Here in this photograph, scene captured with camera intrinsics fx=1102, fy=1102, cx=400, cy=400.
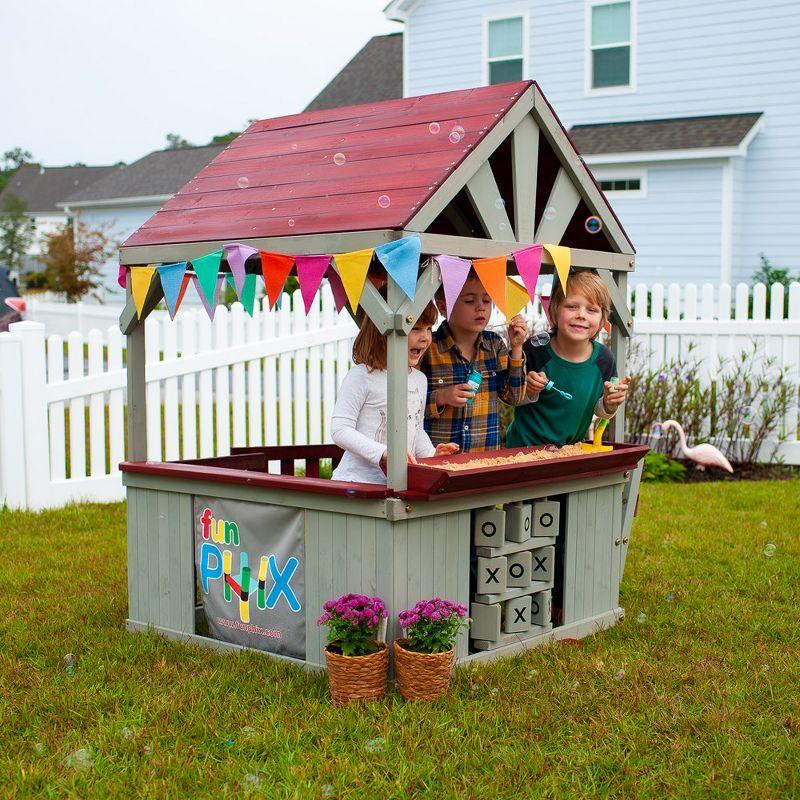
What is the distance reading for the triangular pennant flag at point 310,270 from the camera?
4273 mm

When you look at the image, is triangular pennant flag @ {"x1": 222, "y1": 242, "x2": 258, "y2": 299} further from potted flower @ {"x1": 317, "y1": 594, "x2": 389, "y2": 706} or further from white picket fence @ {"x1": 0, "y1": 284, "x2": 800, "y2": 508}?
white picket fence @ {"x1": 0, "y1": 284, "x2": 800, "y2": 508}

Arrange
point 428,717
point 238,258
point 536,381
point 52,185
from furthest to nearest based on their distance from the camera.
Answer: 1. point 52,185
2. point 536,381
3. point 238,258
4. point 428,717

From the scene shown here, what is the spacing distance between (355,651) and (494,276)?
154cm

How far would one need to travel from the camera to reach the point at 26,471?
7.69 metres

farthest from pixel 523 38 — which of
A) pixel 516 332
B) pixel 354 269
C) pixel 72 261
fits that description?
pixel 72 261

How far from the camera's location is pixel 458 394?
4840mm

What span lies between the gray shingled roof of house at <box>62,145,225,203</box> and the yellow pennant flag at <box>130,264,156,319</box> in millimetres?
29750

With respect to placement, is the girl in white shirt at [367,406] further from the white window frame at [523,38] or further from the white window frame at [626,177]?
the white window frame at [523,38]

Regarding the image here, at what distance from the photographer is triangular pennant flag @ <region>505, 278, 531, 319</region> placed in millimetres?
4500

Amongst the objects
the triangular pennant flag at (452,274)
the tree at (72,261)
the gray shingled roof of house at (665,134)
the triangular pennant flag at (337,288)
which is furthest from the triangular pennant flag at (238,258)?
the tree at (72,261)

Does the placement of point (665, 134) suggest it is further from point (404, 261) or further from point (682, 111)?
point (404, 261)

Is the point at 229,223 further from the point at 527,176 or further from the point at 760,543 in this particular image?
the point at 760,543

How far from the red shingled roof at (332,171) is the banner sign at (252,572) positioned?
45.9 inches

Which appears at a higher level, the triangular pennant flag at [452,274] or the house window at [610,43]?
the house window at [610,43]
